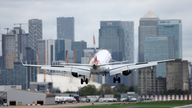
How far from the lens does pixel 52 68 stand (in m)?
157

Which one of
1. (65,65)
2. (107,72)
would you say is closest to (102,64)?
(107,72)

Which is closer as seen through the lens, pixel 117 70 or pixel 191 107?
pixel 117 70

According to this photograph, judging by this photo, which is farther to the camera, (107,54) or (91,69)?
(107,54)

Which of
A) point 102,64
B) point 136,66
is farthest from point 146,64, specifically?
point 102,64

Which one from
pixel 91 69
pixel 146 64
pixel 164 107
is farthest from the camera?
pixel 164 107

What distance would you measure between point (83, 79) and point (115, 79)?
6.41m

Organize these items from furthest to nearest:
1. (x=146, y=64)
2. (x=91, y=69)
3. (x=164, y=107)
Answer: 1. (x=164, y=107)
2. (x=146, y=64)
3. (x=91, y=69)

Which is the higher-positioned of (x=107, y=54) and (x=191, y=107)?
(x=107, y=54)

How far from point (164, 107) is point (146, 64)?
14.4 meters

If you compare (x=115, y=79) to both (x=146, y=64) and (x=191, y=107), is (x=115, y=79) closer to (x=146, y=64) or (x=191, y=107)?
(x=146, y=64)

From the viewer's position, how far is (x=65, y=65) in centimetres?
15675

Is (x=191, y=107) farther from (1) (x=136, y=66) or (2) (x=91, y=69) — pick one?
(2) (x=91, y=69)

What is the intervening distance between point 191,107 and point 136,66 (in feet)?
Answer: 50.5

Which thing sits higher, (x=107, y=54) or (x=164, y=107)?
(x=107, y=54)
